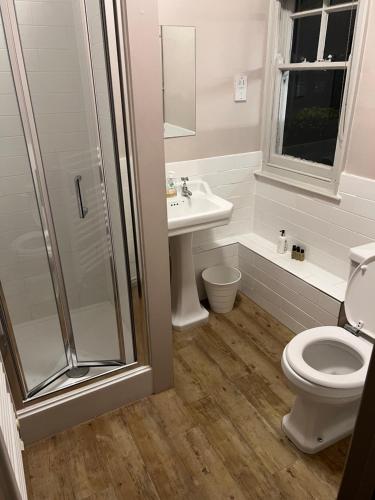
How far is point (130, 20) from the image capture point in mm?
1376

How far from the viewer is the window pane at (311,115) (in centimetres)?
235

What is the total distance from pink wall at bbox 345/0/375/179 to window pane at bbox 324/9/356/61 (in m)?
0.15

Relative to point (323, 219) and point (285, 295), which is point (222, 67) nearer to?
point (323, 219)

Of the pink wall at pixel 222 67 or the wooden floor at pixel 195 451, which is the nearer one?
the wooden floor at pixel 195 451

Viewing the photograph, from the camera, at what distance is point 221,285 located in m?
2.64

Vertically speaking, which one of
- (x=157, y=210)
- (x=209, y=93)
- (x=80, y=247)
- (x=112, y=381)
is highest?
(x=209, y=93)

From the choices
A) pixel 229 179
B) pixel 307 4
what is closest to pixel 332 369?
pixel 229 179

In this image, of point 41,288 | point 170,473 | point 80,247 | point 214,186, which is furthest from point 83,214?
point 170,473

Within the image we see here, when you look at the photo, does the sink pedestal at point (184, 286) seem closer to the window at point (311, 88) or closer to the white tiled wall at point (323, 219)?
the white tiled wall at point (323, 219)

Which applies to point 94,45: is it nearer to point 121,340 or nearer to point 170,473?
point 121,340

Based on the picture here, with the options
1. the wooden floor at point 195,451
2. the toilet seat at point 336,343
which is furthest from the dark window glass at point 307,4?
the wooden floor at point 195,451

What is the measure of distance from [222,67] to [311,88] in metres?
0.61

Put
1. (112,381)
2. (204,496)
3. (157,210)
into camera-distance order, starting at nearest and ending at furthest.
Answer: (204,496), (157,210), (112,381)

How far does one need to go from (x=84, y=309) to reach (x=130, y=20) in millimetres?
1612
